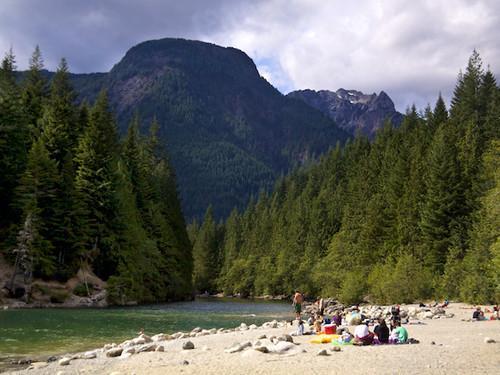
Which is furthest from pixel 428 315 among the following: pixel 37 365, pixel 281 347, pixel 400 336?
pixel 37 365

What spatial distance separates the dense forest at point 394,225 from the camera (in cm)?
5966

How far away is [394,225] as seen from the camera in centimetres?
8150

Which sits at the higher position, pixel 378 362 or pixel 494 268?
pixel 494 268

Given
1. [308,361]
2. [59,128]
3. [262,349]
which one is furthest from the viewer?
[59,128]

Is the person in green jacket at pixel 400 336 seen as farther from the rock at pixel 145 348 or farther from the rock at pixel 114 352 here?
the rock at pixel 114 352

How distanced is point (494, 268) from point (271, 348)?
3169 centimetres

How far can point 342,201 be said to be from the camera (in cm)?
11862

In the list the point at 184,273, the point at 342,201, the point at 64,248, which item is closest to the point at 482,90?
the point at 342,201

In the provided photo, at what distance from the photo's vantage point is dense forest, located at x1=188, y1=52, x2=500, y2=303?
5966cm

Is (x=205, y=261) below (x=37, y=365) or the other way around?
the other way around

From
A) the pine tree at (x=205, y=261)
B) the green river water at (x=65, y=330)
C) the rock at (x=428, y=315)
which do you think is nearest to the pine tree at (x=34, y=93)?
the green river water at (x=65, y=330)

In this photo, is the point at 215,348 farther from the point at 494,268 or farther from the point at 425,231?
the point at 425,231

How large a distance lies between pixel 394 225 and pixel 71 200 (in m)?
48.3

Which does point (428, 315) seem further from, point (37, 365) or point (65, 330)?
point (37, 365)
